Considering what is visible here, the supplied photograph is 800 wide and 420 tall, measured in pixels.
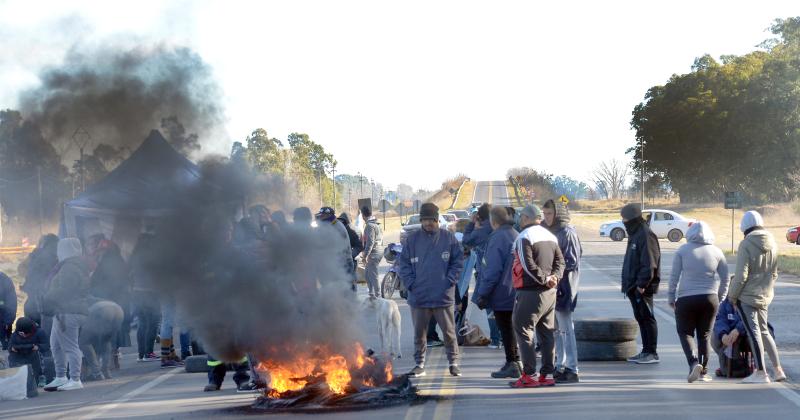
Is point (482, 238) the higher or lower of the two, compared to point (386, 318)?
higher

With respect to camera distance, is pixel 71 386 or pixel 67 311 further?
pixel 71 386

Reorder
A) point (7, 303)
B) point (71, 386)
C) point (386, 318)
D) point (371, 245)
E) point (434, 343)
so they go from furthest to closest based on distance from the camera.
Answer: point (371, 245) → point (434, 343) → point (7, 303) → point (386, 318) → point (71, 386)

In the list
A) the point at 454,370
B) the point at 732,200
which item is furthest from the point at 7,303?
the point at 732,200

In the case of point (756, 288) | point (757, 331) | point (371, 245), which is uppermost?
point (371, 245)

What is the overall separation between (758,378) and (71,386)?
7.62 metres

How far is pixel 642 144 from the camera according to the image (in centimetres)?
9006

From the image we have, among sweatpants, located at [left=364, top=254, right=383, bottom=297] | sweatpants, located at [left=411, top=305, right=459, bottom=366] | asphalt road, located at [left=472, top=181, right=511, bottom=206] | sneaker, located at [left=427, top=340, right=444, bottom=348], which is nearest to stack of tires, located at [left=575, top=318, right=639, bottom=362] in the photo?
sweatpants, located at [left=411, top=305, right=459, bottom=366]

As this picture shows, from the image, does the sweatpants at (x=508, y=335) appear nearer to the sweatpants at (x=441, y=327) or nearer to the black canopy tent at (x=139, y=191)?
the sweatpants at (x=441, y=327)

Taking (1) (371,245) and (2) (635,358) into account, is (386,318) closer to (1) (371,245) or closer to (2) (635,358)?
(2) (635,358)

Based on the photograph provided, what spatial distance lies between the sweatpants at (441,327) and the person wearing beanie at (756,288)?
119 inches

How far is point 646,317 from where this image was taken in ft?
A: 37.4

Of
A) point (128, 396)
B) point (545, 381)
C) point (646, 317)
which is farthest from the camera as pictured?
point (646, 317)

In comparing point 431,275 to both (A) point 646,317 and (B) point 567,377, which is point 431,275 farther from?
(A) point 646,317

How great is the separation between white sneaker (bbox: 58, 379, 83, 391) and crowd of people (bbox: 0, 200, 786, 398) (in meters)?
0.01
